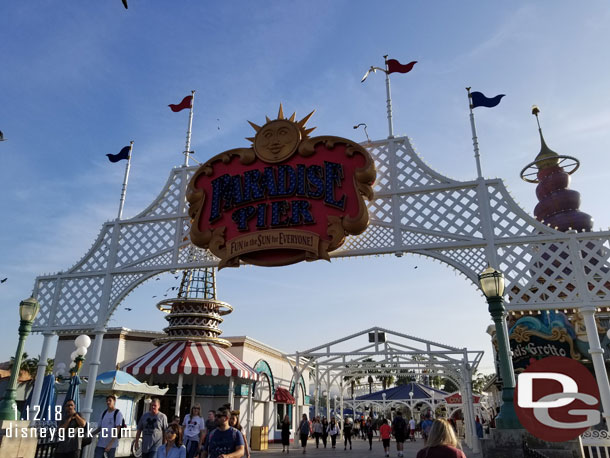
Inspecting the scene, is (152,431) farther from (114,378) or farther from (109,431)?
(114,378)

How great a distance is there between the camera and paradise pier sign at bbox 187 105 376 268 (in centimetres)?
996

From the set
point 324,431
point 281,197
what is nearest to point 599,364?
point 281,197

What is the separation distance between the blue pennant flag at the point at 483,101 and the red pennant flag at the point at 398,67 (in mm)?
1911

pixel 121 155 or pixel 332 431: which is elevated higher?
pixel 121 155

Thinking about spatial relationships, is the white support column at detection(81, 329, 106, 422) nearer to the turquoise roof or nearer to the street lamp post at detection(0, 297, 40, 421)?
the street lamp post at detection(0, 297, 40, 421)

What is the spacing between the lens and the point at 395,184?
10.5m

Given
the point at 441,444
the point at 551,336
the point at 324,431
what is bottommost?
the point at 324,431

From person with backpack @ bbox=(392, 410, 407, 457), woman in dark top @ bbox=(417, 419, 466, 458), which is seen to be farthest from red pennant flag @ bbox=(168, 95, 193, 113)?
person with backpack @ bbox=(392, 410, 407, 457)

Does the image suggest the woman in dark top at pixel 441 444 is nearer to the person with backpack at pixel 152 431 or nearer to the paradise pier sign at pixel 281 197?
the person with backpack at pixel 152 431

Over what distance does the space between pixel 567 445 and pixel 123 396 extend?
13027mm

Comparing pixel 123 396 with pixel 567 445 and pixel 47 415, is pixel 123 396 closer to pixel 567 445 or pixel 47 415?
pixel 47 415

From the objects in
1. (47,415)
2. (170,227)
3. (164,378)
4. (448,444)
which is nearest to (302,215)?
(170,227)

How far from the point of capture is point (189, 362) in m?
16.3

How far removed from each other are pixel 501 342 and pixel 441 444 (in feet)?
14.0
